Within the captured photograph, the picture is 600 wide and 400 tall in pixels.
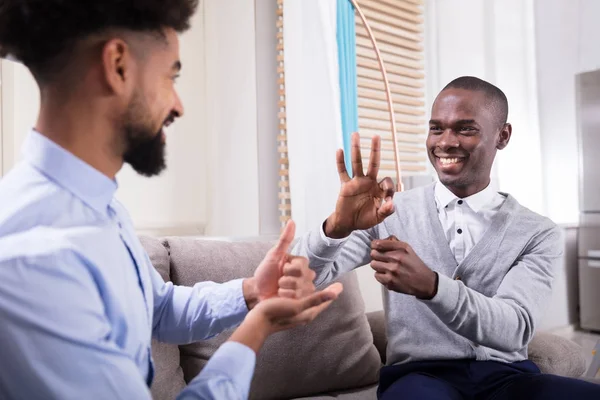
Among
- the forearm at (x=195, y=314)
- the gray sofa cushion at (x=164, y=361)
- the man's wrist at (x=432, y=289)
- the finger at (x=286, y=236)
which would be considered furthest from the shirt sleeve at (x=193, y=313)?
the gray sofa cushion at (x=164, y=361)

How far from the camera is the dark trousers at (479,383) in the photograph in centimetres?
147

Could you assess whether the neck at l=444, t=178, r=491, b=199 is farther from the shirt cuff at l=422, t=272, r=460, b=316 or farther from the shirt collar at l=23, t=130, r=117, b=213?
the shirt collar at l=23, t=130, r=117, b=213

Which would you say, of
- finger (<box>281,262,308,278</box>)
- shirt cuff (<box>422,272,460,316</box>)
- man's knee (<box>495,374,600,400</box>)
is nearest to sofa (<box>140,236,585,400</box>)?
man's knee (<box>495,374,600,400</box>)

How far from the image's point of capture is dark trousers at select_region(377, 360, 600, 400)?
4.83ft

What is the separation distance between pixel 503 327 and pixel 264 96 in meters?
1.99

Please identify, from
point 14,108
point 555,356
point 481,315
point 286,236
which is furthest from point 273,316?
point 14,108

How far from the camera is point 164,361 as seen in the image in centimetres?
166

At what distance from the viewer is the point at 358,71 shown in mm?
3484

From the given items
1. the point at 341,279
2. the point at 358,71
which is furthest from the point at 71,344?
the point at 358,71

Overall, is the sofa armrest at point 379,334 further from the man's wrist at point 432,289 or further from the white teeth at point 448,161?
the man's wrist at point 432,289

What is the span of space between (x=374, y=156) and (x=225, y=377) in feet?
2.04

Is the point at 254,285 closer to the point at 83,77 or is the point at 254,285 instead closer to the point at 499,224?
the point at 83,77

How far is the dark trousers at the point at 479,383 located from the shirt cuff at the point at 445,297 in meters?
0.25

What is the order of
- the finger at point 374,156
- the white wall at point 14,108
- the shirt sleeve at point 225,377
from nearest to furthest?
the shirt sleeve at point 225,377 → the finger at point 374,156 → the white wall at point 14,108
